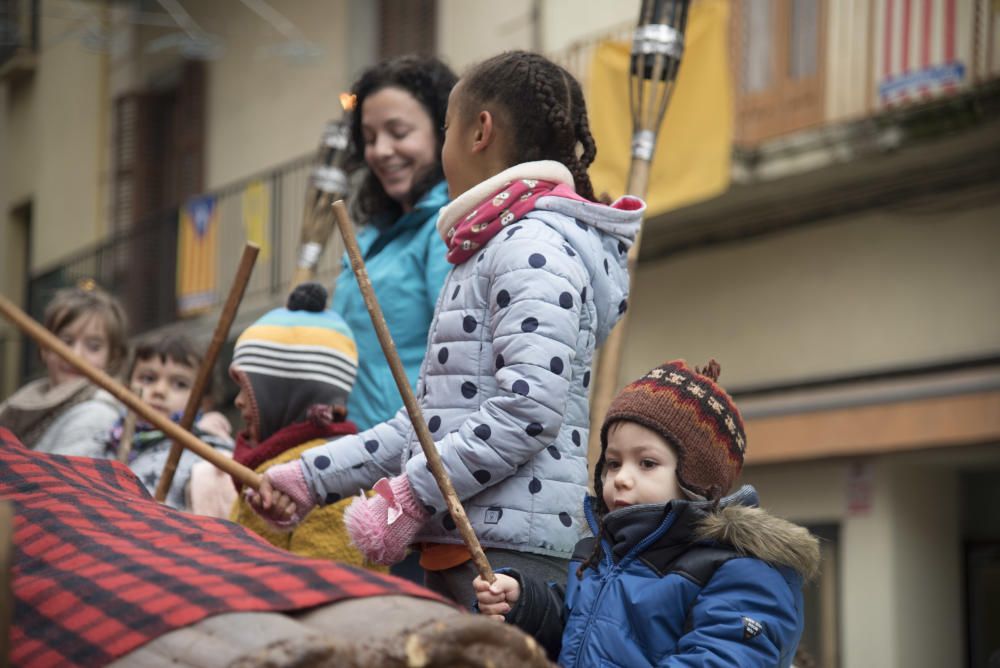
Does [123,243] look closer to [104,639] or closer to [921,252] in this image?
[921,252]

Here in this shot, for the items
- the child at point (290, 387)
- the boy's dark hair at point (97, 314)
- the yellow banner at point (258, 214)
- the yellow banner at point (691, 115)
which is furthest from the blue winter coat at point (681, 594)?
the yellow banner at point (258, 214)

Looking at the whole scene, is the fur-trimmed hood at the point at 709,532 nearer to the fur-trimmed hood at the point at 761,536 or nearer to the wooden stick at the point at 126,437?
the fur-trimmed hood at the point at 761,536

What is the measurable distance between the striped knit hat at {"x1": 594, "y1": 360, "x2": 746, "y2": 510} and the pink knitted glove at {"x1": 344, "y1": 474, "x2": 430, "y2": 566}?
1.27ft

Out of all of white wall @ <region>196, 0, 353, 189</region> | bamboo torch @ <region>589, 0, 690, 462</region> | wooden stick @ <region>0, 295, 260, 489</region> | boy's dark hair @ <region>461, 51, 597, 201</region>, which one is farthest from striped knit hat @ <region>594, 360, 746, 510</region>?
white wall @ <region>196, 0, 353, 189</region>

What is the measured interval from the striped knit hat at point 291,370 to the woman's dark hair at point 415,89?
466mm

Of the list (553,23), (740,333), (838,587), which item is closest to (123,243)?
(553,23)

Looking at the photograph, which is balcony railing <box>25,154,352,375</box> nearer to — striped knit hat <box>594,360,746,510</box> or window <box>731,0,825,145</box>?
window <box>731,0,825,145</box>

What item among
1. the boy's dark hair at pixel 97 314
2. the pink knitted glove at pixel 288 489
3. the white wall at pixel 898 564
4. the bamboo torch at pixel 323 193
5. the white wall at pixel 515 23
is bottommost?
the white wall at pixel 898 564

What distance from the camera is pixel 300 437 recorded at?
3.89m

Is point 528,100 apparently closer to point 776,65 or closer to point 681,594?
point 681,594

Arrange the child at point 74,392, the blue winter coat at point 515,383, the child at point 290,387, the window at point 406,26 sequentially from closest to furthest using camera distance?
the blue winter coat at point 515,383, the child at point 290,387, the child at point 74,392, the window at point 406,26

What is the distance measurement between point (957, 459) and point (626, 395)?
24.2ft

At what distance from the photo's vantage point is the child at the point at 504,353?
298cm

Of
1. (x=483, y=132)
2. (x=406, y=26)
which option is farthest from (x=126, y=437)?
(x=406, y=26)
